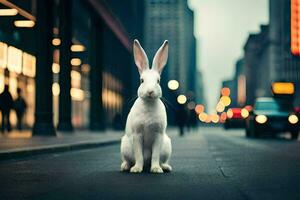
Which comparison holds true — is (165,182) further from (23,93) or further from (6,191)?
(23,93)

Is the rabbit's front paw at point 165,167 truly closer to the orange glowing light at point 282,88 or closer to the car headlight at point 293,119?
the car headlight at point 293,119

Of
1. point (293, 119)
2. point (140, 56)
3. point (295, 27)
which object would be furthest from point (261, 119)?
point (140, 56)

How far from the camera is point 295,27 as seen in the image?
4353 cm

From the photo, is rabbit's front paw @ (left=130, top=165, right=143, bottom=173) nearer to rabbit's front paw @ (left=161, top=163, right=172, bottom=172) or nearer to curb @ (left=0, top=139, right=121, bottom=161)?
rabbit's front paw @ (left=161, top=163, right=172, bottom=172)

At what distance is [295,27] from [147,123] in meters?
37.0

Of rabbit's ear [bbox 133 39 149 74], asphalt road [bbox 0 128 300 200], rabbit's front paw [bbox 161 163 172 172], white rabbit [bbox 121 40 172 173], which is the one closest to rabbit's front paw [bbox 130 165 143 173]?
white rabbit [bbox 121 40 172 173]

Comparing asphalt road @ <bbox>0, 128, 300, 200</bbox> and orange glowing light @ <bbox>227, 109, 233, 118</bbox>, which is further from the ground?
orange glowing light @ <bbox>227, 109, 233, 118</bbox>

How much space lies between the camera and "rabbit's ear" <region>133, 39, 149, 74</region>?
27.4 feet

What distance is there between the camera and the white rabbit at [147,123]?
26.8 ft

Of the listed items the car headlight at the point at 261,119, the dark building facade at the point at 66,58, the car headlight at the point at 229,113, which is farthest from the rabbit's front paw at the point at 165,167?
the car headlight at the point at 229,113

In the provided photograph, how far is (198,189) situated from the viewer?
693 cm

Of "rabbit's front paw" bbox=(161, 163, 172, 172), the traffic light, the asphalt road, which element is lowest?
the asphalt road

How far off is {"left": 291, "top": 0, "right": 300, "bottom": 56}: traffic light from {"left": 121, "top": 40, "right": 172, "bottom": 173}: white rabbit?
35.1 m

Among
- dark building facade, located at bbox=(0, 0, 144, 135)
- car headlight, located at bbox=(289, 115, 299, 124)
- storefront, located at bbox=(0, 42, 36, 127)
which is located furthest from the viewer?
storefront, located at bbox=(0, 42, 36, 127)
